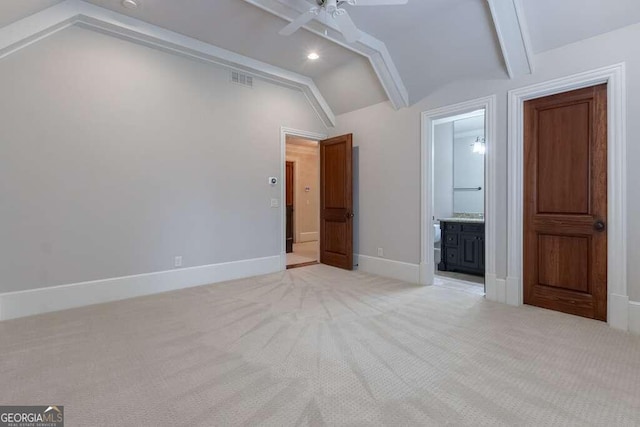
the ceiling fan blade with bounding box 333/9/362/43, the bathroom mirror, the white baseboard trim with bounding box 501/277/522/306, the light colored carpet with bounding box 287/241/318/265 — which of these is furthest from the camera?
the light colored carpet with bounding box 287/241/318/265

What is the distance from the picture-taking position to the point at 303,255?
667 cm

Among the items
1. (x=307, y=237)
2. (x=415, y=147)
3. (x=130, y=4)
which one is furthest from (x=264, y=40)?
(x=307, y=237)

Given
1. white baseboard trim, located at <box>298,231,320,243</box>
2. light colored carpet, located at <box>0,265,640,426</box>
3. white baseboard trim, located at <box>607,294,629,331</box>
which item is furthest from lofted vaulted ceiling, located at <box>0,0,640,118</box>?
white baseboard trim, located at <box>298,231,320,243</box>

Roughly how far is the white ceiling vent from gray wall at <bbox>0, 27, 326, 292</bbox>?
0.29 ft

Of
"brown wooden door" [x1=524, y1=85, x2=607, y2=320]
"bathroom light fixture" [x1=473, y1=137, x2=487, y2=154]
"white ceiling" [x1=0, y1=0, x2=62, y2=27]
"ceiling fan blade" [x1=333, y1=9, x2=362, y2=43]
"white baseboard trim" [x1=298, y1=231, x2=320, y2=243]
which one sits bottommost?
"white baseboard trim" [x1=298, y1=231, x2=320, y2=243]

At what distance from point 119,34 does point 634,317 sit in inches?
235

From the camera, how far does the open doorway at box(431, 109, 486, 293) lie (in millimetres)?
4801

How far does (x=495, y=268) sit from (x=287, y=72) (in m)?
4.05

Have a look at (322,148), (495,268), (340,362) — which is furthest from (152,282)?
(495,268)

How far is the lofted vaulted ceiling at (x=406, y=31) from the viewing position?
9.32ft

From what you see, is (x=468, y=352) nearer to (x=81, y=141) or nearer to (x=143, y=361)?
(x=143, y=361)

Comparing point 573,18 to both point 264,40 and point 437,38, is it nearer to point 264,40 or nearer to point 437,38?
point 437,38

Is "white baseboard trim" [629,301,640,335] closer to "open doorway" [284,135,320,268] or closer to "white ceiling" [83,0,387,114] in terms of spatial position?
"white ceiling" [83,0,387,114]

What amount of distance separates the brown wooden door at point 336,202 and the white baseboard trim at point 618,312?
10.4 feet
